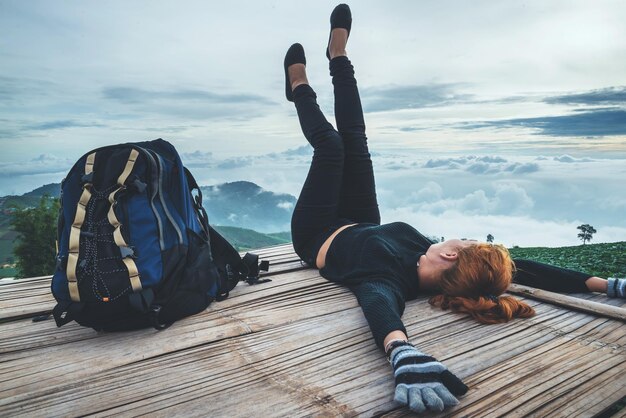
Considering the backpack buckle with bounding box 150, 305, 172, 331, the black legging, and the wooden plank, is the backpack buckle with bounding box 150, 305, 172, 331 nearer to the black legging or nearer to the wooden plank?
the black legging

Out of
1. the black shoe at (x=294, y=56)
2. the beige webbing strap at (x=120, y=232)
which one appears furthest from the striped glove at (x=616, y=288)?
the black shoe at (x=294, y=56)

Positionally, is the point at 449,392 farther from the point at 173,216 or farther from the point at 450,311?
the point at 173,216

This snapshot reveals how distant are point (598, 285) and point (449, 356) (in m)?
1.87

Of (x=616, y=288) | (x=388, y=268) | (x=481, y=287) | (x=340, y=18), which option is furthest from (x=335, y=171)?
(x=616, y=288)

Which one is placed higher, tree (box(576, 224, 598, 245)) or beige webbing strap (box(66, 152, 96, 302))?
beige webbing strap (box(66, 152, 96, 302))

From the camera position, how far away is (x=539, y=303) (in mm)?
2918

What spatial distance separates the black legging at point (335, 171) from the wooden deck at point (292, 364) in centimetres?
113

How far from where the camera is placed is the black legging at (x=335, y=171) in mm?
3789

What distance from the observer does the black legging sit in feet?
12.4

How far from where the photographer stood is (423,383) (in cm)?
167

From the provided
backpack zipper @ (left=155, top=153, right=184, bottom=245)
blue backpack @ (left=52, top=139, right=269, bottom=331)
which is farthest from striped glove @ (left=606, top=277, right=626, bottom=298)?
backpack zipper @ (left=155, top=153, right=184, bottom=245)

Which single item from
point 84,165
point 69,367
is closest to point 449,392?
point 69,367

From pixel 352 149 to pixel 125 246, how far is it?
2496mm

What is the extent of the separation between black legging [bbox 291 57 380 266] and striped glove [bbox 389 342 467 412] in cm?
209
